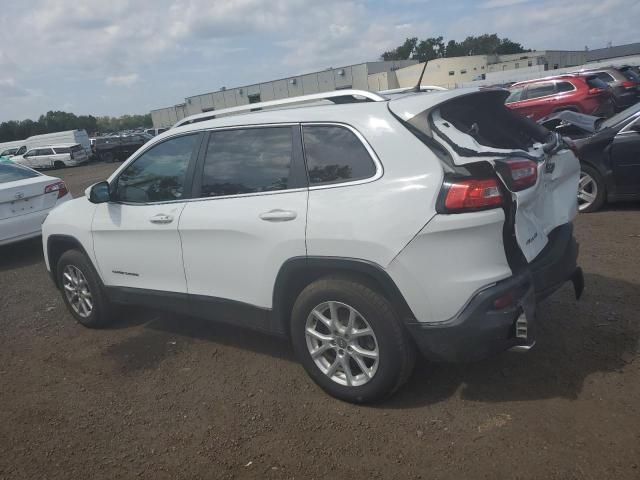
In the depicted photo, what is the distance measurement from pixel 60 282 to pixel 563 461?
175 inches

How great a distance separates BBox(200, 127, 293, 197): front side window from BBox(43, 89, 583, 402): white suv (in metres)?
0.01

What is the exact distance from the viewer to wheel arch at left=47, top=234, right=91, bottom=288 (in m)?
4.60

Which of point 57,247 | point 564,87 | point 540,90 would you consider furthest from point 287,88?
point 57,247

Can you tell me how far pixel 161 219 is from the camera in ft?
12.5

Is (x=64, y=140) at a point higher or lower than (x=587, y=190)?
higher

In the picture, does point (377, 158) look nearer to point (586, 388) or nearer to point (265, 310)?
point (265, 310)

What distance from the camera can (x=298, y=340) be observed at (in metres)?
3.25

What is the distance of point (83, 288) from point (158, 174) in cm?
152

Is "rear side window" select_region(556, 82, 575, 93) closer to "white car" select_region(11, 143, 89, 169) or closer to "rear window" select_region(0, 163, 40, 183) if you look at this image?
"rear window" select_region(0, 163, 40, 183)

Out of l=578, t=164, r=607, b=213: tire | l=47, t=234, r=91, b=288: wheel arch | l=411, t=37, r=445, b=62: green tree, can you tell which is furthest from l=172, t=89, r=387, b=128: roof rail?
l=411, t=37, r=445, b=62: green tree

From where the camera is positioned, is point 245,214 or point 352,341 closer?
point 352,341

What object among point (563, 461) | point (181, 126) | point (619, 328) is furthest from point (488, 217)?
point (181, 126)

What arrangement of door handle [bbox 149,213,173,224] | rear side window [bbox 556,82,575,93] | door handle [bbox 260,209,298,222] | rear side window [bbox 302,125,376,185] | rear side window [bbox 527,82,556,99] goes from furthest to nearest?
rear side window [bbox 527,82,556,99] < rear side window [bbox 556,82,575,93] < door handle [bbox 149,213,173,224] < door handle [bbox 260,209,298,222] < rear side window [bbox 302,125,376,185]

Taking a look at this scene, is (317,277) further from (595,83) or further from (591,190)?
(595,83)
